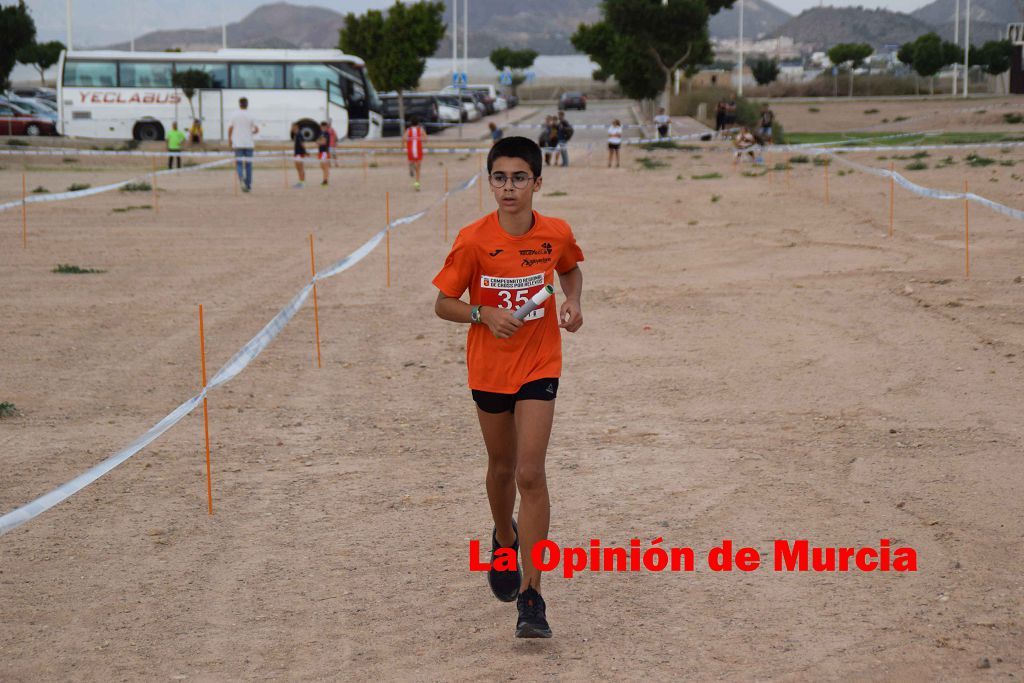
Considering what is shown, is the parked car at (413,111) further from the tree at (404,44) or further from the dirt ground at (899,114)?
the dirt ground at (899,114)

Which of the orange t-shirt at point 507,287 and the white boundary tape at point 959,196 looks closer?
the orange t-shirt at point 507,287

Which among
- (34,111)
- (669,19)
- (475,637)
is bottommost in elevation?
(475,637)

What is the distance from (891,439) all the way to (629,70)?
1922 inches

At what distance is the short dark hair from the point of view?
481 cm

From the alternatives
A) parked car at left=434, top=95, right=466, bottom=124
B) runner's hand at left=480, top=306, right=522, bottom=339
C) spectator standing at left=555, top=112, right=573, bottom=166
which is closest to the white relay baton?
runner's hand at left=480, top=306, right=522, bottom=339

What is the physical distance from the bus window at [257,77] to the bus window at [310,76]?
0.43 metres

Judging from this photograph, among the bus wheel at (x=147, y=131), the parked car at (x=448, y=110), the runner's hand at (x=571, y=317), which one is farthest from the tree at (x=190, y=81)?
the runner's hand at (x=571, y=317)

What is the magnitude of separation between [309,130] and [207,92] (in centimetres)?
434

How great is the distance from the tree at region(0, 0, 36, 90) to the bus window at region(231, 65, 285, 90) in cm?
960

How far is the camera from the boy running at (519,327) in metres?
4.72

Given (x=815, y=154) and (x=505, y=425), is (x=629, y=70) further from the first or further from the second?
(x=505, y=425)

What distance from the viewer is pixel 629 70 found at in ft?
179

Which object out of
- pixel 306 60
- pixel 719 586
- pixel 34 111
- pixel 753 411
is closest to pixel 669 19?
pixel 306 60

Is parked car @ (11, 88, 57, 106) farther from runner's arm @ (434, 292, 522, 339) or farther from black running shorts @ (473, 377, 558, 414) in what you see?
black running shorts @ (473, 377, 558, 414)
